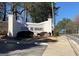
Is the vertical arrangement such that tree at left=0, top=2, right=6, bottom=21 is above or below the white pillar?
above

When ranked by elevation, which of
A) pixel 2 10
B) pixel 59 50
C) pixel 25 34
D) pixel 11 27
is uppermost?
pixel 2 10

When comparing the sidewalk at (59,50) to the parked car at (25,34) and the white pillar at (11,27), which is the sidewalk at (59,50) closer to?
the parked car at (25,34)

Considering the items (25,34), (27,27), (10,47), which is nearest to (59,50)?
(10,47)

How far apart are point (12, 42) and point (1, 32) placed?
43.6 inches

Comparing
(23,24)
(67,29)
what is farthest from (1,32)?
(67,29)

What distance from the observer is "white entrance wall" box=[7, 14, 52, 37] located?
1458 cm

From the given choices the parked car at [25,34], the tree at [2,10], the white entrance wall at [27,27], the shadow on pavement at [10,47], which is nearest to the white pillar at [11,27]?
the white entrance wall at [27,27]

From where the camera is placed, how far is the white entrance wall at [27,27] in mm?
14578

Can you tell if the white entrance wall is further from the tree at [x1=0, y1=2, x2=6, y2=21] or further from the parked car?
the tree at [x1=0, y1=2, x2=6, y2=21]

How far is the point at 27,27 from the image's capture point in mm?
15617

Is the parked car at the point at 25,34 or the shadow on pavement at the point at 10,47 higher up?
the parked car at the point at 25,34

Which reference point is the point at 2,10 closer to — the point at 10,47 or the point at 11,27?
the point at 11,27

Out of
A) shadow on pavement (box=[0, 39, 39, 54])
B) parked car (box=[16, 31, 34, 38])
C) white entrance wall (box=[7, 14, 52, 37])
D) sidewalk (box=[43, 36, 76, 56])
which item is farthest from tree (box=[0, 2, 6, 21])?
sidewalk (box=[43, 36, 76, 56])

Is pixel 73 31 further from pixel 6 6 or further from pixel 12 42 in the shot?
pixel 6 6
